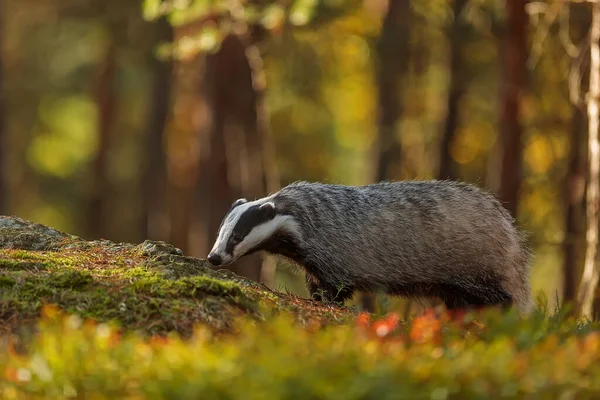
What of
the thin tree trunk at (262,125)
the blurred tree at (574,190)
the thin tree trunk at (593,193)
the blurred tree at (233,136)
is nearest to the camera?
the thin tree trunk at (593,193)

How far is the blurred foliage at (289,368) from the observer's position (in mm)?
4430

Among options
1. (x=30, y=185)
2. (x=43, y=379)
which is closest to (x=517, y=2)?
(x=43, y=379)

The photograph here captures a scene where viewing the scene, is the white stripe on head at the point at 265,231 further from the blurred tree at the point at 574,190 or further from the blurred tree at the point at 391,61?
the blurred tree at the point at 391,61

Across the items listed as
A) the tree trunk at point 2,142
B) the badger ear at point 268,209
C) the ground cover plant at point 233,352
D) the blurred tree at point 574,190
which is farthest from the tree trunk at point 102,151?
the ground cover plant at point 233,352

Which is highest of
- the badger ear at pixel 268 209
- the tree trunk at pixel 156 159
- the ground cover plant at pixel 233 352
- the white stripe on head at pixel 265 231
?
the ground cover plant at pixel 233 352

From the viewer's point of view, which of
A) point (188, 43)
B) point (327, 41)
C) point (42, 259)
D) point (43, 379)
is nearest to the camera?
point (43, 379)

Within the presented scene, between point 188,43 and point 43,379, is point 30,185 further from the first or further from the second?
point 43,379

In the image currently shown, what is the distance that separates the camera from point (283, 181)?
28.8 meters

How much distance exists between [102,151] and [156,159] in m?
2.77

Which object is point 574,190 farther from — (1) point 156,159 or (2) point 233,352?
(2) point 233,352

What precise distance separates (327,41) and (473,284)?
14.2 m

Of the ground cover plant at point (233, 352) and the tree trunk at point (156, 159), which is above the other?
the ground cover plant at point (233, 352)

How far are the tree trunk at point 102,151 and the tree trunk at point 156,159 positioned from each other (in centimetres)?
140

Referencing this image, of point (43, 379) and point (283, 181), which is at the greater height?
point (43, 379)
